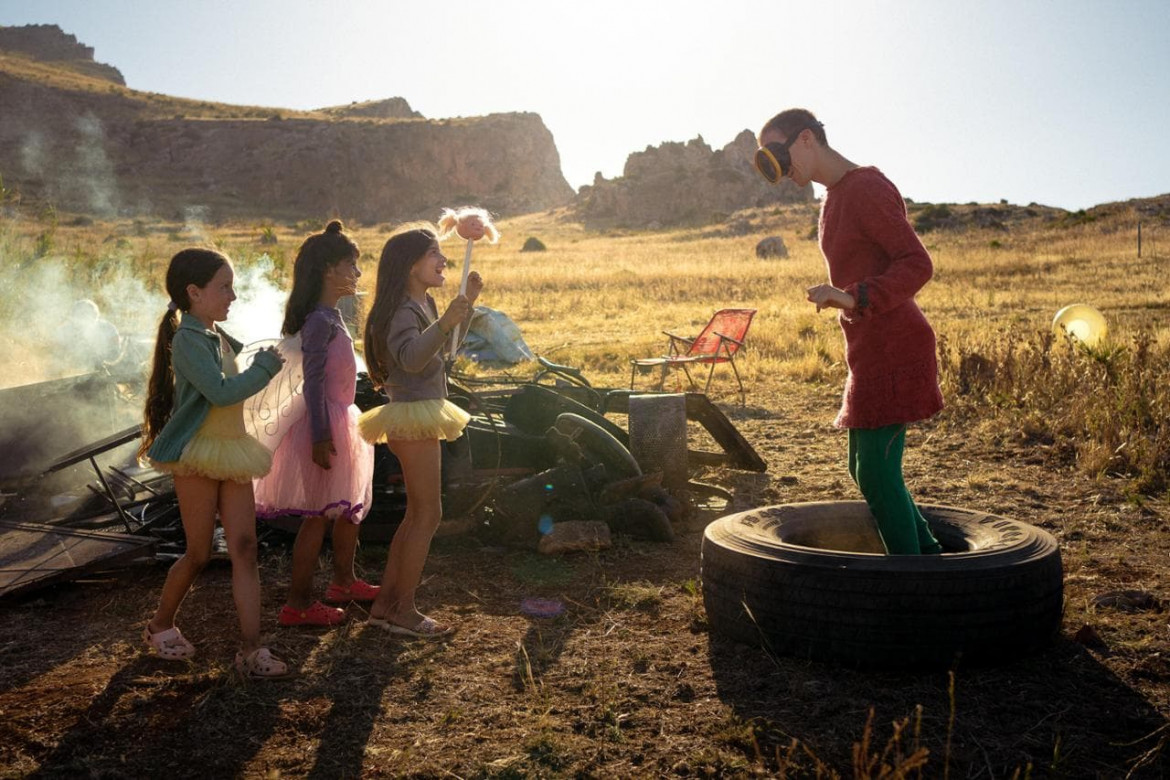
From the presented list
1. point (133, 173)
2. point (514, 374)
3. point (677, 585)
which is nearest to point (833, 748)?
point (677, 585)

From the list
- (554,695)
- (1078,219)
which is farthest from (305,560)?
(1078,219)

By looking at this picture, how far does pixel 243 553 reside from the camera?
366cm

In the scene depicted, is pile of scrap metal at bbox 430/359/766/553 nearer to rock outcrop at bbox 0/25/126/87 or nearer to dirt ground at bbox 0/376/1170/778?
dirt ground at bbox 0/376/1170/778

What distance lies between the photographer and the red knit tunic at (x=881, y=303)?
3318 millimetres

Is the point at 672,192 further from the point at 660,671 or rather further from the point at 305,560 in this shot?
the point at 660,671

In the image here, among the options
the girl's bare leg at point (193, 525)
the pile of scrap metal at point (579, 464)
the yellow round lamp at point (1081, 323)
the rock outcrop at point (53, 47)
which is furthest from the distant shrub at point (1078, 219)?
the rock outcrop at point (53, 47)

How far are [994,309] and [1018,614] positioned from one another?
52.9 feet

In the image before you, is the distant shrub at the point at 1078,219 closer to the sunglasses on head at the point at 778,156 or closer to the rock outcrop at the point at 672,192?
the rock outcrop at the point at 672,192

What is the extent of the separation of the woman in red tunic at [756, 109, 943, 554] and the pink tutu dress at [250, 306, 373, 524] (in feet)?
6.17

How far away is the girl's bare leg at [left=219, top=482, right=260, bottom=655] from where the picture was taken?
11.9 ft

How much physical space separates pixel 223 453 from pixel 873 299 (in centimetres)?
232

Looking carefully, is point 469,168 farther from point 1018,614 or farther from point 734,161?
point 1018,614

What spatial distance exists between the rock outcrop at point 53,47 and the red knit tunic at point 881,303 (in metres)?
141

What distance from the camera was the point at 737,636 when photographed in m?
3.85
